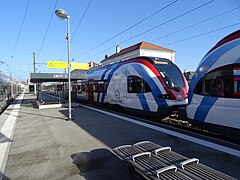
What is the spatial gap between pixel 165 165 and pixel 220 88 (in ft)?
13.3

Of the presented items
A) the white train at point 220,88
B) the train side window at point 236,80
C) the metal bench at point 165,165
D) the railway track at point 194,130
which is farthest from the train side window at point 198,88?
the metal bench at point 165,165

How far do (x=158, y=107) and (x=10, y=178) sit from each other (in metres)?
6.51

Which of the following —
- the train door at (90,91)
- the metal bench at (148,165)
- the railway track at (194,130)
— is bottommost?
the railway track at (194,130)

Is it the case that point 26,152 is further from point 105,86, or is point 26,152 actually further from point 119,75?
point 105,86

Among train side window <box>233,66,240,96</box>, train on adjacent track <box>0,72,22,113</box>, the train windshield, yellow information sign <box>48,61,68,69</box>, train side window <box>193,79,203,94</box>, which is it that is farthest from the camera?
train on adjacent track <box>0,72,22,113</box>

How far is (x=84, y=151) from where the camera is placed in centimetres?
489

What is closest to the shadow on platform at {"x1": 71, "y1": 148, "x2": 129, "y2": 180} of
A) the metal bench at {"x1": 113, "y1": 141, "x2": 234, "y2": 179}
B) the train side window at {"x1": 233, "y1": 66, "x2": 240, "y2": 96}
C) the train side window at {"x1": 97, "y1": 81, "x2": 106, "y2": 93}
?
the metal bench at {"x1": 113, "y1": 141, "x2": 234, "y2": 179}

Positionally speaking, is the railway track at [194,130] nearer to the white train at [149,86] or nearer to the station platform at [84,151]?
the station platform at [84,151]

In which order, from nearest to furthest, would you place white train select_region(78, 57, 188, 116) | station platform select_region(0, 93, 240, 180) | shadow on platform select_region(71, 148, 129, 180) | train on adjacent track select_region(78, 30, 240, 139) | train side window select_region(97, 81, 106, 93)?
shadow on platform select_region(71, 148, 129, 180) → station platform select_region(0, 93, 240, 180) → train on adjacent track select_region(78, 30, 240, 139) → white train select_region(78, 57, 188, 116) → train side window select_region(97, 81, 106, 93)

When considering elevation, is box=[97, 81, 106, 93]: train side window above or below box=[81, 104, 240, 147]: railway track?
above

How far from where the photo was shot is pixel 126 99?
1095 cm

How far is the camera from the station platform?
376 cm

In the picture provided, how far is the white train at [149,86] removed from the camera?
8.80m

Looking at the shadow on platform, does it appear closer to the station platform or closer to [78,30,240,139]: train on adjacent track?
the station platform
